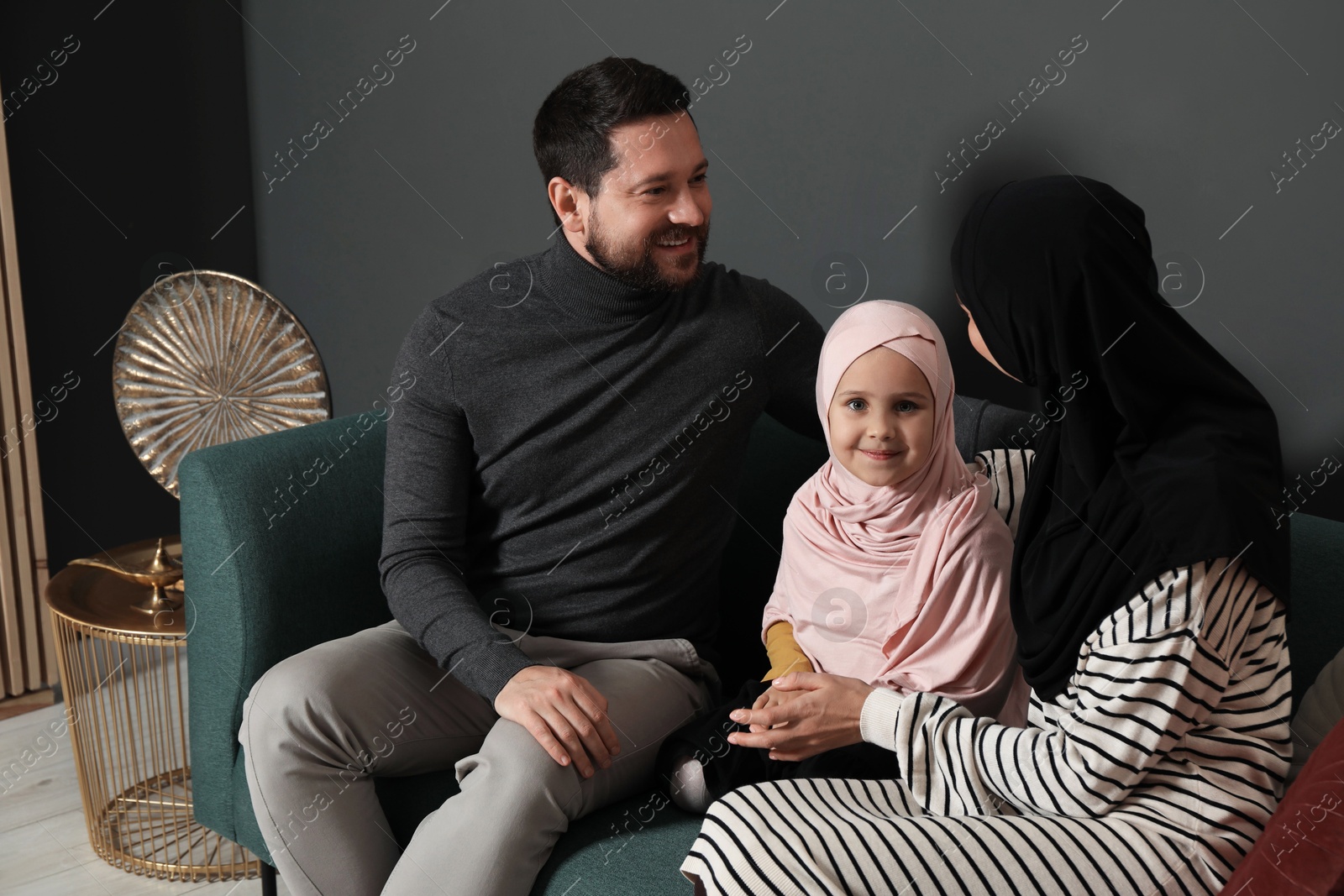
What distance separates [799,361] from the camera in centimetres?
189

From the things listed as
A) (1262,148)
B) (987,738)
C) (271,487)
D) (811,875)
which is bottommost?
(811,875)

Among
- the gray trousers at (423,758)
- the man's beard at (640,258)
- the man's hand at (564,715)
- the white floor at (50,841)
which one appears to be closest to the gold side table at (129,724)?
the white floor at (50,841)

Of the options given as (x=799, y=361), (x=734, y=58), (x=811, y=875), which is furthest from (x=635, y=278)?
(x=811, y=875)

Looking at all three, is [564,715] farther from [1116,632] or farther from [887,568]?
[1116,632]

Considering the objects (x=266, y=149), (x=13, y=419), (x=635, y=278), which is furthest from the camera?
(x=266, y=149)

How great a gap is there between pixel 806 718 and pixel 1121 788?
378mm

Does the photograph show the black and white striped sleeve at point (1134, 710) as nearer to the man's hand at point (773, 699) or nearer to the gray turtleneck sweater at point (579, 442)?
the man's hand at point (773, 699)

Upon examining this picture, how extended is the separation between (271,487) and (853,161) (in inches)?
45.7

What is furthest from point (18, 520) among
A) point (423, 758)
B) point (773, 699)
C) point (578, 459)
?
point (773, 699)

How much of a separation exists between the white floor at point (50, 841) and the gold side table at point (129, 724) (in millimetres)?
33

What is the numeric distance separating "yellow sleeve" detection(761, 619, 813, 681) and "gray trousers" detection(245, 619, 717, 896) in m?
0.16

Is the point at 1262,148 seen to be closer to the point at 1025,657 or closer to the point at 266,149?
the point at 1025,657

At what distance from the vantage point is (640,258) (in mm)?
1782

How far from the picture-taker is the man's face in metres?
1.75
